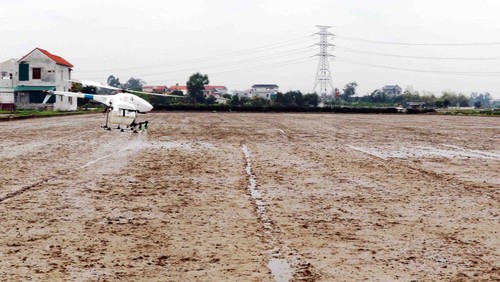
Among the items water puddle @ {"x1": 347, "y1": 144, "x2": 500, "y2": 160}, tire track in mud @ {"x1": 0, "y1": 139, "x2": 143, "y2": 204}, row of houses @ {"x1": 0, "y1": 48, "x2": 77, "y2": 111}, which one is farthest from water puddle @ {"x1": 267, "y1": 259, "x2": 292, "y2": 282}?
row of houses @ {"x1": 0, "y1": 48, "x2": 77, "y2": 111}

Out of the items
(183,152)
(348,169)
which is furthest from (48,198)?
(183,152)

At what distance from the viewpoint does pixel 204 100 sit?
142500mm

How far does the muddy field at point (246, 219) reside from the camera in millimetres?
7230

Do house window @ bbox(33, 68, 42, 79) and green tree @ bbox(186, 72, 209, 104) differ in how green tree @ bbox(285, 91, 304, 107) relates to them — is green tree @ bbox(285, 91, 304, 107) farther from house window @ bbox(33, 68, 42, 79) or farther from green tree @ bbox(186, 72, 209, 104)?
house window @ bbox(33, 68, 42, 79)

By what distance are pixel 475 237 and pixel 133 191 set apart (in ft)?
23.4

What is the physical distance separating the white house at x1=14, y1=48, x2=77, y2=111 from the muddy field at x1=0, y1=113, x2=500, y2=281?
58219 millimetres

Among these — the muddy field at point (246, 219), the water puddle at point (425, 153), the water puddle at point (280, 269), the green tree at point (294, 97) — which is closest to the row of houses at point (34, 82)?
the water puddle at point (425, 153)

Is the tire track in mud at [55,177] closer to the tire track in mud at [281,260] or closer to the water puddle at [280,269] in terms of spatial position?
the tire track in mud at [281,260]

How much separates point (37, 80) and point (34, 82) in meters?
0.45

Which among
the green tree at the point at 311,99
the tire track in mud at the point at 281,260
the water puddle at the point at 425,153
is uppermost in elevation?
the green tree at the point at 311,99

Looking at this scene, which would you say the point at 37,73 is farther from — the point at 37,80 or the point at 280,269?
the point at 280,269

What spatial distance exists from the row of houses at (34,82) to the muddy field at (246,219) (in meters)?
58.3

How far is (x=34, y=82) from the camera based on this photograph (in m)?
76.8

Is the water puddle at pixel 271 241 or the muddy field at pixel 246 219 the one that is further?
the muddy field at pixel 246 219
